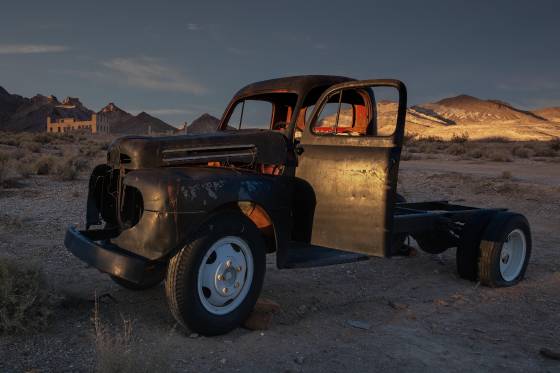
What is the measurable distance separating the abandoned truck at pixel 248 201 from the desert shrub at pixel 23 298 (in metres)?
0.39

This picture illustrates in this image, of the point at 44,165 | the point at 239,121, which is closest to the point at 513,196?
the point at 239,121

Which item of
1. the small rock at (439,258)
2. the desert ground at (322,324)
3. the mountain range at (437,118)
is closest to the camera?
the desert ground at (322,324)

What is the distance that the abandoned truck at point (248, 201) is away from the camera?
4.02 meters

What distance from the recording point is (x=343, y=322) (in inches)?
187

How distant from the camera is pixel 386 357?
3.92m

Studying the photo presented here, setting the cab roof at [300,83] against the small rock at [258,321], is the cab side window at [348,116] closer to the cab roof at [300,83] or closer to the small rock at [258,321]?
the cab roof at [300,83]

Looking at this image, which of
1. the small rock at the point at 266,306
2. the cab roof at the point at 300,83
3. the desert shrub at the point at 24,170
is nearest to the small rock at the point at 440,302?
the small rock at the point at 266,306

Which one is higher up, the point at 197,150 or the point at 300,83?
the point at 300,83


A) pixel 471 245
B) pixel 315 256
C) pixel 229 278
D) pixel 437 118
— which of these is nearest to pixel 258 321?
pixel 229 278

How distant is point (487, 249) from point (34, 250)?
5.70 metres

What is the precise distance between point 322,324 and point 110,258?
6.21ft

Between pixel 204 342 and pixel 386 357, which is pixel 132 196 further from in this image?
pixel 386 357

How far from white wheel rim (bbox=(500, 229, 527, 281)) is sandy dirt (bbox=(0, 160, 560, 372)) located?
22cm

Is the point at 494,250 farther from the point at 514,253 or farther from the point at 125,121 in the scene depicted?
the point at 125,121
